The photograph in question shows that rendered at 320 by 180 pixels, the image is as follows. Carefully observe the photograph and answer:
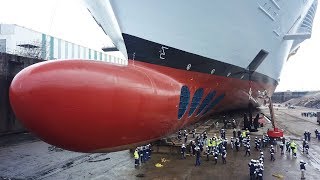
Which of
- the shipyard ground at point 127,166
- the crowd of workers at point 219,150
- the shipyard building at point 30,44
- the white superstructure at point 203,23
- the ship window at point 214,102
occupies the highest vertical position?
the shipyard building at point 30,44

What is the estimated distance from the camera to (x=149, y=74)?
6992 millimetres

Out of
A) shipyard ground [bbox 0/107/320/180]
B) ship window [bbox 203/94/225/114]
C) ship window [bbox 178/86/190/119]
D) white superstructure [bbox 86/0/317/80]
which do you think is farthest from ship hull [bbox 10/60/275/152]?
ship window [bbox 203/94/225/114]

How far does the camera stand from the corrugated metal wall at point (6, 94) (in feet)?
53.0

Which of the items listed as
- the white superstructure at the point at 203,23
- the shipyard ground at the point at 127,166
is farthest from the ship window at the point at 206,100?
the shipyard ground at the point at 127,166

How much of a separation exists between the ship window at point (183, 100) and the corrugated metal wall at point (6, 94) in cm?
1202

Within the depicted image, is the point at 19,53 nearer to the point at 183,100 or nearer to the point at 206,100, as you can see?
the point at 206,100

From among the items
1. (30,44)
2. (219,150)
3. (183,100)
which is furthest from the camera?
(30,44)

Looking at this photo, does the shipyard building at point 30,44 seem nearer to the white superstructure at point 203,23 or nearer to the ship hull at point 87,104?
the white superstructure at point 203,23

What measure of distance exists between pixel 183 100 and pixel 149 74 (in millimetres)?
1463

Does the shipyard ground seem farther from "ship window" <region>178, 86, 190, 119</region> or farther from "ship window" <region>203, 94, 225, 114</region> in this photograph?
"ship window" <region>178, 86, 190, 119</region>

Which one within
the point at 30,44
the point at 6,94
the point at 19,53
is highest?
the point at 30,44

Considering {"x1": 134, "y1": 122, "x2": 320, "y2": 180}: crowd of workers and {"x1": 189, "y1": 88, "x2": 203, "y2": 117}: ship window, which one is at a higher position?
{"x1": 189, "y1": 88, "x2": 203, "y2": 117}: ship window

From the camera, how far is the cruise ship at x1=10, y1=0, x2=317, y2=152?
5078 mm

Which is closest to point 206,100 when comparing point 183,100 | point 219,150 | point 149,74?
point 183,100
